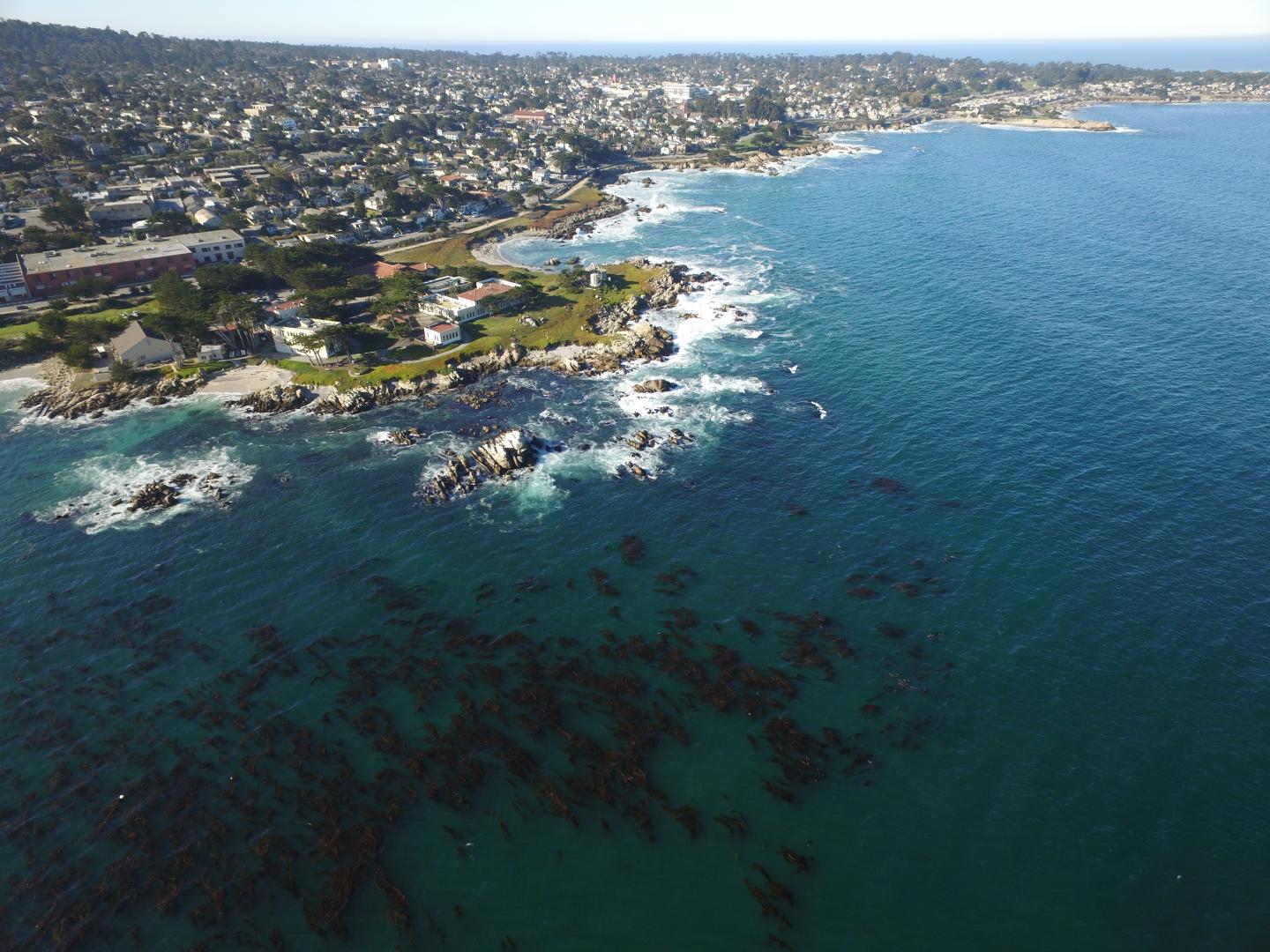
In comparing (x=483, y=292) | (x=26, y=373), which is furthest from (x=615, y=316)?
(x=26, y=373)

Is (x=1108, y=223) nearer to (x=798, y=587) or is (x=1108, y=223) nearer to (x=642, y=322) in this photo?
(x=642, y=322)

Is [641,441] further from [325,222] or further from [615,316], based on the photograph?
[325,222]

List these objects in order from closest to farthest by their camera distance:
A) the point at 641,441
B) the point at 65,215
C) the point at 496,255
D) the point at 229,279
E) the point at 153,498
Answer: the point at 153,498 → the point at 641,441 → the point at 229,279 → the point at 65,215 → the point at 496,255

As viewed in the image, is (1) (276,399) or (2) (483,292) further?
(2) (483,292)

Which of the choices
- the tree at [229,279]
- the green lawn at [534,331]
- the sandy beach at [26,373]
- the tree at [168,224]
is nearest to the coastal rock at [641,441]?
the green lawn at [534,331]

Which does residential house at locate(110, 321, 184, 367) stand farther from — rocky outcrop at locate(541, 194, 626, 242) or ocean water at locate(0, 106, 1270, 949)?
rocky outcrop at locate(541, 194, 626, 242)

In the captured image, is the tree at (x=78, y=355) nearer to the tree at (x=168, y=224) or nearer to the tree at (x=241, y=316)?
the tree at (x=241, y=316)
